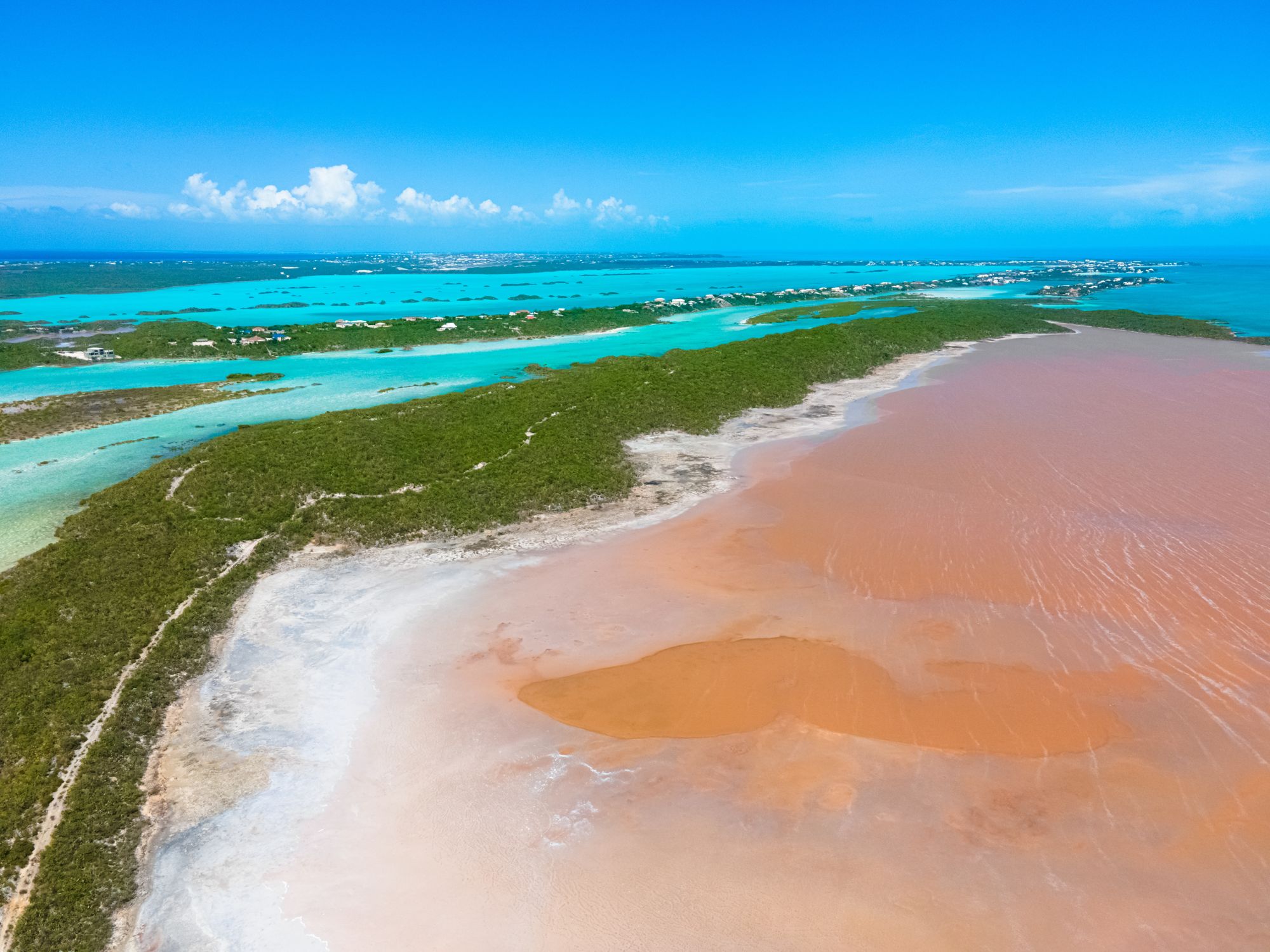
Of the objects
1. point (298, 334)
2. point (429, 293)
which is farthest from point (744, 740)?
point (429, 293)

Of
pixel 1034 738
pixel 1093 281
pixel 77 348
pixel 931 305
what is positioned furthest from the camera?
pixel 1093 281

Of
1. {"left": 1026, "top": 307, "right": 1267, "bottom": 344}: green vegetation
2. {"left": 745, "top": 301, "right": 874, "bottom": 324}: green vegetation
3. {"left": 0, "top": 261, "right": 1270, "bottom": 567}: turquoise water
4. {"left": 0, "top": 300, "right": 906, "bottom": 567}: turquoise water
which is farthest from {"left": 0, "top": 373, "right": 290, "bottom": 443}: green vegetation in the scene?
{"left": 1026, "top": 307, "right": 1267, "bottom": 344}: green vegetation

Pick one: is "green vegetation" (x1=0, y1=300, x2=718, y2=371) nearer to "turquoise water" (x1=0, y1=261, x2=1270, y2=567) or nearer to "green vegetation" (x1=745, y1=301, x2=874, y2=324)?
"turquoise water" (x1=0, y1=261, x2=1270, y2=567)

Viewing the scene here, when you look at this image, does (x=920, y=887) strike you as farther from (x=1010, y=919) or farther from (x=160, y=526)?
(x=160, y=526)

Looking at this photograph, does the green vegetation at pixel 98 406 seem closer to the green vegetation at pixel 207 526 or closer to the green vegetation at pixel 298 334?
the green vegetation at pixel 207 526

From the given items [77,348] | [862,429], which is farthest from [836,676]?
[77,348]

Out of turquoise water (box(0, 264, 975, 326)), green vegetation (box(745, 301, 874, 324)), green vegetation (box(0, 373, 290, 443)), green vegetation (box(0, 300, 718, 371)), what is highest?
turquoise water (box(0, 264, 975, 326))

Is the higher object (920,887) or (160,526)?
(160,526)
